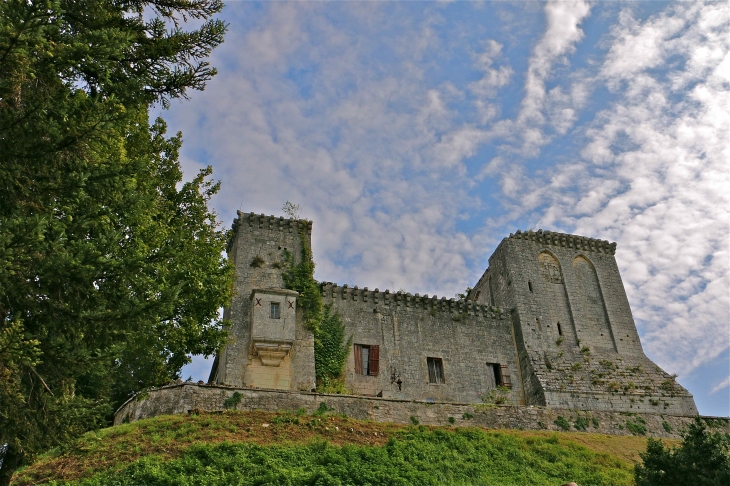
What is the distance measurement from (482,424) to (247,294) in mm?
9784

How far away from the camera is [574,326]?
28.2m

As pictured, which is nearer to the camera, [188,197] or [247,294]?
[188,197]

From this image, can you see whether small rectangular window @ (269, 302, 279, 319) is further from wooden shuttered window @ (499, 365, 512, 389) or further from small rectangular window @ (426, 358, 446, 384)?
wooden shuttered window @ (499, 365, 512, 389)

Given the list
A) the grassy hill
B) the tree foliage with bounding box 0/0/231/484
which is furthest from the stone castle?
the tree foliage with bounding box 0/0/231/484

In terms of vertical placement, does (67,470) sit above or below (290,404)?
below

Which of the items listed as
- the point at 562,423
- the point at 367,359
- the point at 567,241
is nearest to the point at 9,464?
the point at 367,359

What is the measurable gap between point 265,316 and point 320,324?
2.40 metres

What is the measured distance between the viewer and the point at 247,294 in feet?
75.1

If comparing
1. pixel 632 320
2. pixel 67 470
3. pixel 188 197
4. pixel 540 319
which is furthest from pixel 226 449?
pixel 632 320

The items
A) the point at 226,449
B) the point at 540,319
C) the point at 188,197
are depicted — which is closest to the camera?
the point at 226,449

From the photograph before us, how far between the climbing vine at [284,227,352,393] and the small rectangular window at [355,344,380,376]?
57cm

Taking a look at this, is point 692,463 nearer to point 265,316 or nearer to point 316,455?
point 316,455

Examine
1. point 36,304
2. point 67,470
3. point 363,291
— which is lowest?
point 67,470

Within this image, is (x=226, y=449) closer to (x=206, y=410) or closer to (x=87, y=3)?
(x=206, y=410)
